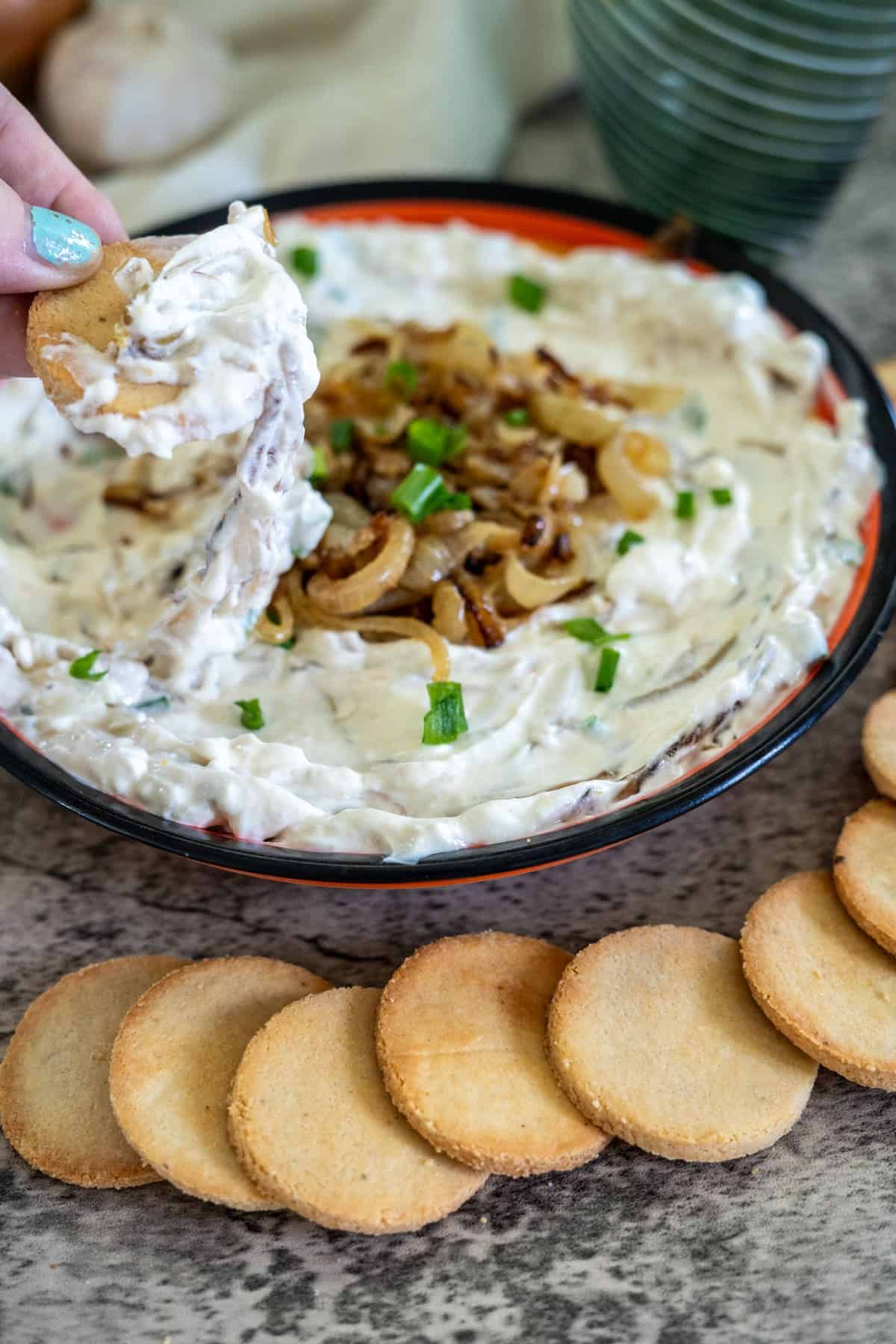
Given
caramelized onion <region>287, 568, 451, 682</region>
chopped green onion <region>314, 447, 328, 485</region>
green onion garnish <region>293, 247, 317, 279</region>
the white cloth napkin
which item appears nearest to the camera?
caramelized onion <region>287, 568, 451, 682</region>

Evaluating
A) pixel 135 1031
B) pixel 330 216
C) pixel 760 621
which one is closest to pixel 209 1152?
pixel 135 1031

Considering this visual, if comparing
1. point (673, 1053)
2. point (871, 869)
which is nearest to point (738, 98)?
point (871, 869)

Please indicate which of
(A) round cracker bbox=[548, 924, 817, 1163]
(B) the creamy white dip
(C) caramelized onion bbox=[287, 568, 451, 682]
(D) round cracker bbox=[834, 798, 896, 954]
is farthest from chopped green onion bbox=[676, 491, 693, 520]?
(A) round cracker bbox=[548, 924, 817, 1163]

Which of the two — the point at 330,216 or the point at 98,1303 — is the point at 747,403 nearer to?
the point at 330,216

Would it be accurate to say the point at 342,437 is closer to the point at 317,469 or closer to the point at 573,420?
the point at 317,469

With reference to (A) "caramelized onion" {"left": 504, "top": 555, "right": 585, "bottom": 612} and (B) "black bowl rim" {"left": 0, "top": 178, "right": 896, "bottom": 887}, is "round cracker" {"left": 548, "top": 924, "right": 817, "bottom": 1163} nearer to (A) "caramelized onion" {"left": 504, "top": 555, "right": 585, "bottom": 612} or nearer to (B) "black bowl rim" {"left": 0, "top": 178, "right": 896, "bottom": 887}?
(B) "black bowl rim" {"left": 0, "top": 178, "right": 896, "bottom": 887}
